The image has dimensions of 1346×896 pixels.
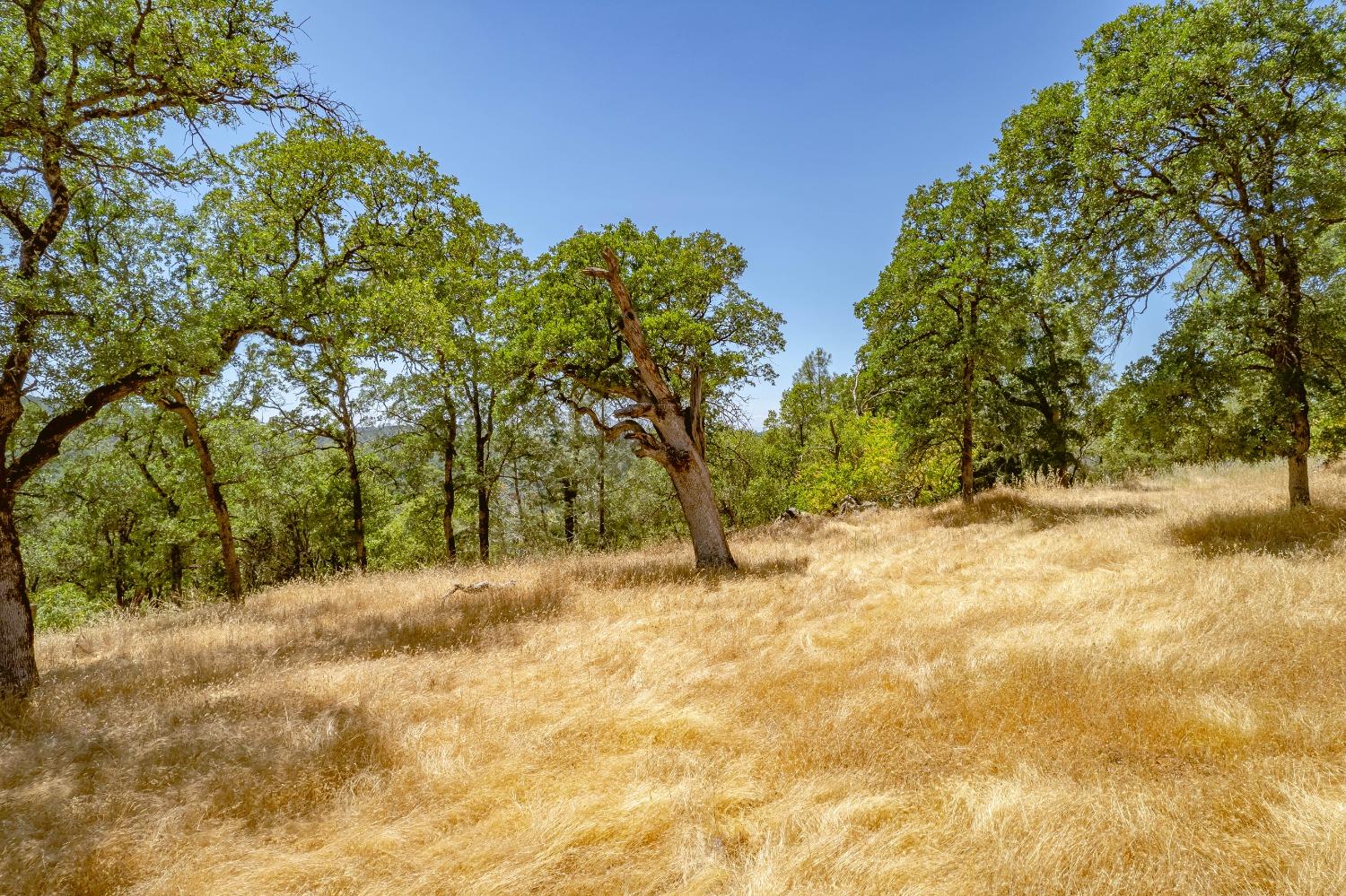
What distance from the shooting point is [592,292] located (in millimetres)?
12656

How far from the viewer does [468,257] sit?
13.2m

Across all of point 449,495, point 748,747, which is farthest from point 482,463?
point 748,747

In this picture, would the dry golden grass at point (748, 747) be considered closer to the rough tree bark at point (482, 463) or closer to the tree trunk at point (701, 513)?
the tree trunk at point (701, 513)

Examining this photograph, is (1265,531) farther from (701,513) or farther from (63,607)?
(63,607)

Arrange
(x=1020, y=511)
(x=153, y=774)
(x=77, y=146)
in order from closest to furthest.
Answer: (x=153, y=774)
(x=77, y=146)
(x=1020, y=511)

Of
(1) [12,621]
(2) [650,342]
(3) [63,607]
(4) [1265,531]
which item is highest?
(2) [650,342]

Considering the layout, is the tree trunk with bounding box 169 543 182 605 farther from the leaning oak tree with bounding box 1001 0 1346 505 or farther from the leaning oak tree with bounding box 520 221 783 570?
the leaning oak tree with bounding box 1001 0 1346 505

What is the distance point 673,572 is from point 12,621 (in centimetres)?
968

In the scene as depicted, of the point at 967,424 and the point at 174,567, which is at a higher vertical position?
the point at 967,424

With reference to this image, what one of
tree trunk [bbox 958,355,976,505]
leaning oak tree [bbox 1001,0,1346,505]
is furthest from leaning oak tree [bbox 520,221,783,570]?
leaning oak tree [bbox 1001,0,1346,505]

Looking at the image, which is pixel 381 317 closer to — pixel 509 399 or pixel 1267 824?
pixel 509 399

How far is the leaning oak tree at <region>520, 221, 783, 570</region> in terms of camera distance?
1166 cm

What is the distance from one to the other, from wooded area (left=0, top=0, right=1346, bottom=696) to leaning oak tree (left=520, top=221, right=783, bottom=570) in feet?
0.28

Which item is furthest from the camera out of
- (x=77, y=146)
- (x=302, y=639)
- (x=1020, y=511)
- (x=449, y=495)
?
(x=449, y=495)
